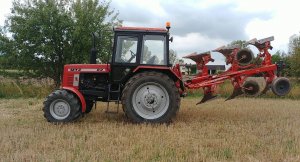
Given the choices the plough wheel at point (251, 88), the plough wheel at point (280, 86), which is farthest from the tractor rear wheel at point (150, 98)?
the plough wheel at point (280, 86)

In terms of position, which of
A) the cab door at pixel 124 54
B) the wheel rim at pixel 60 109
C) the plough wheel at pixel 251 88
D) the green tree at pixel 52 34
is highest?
the green tree at pixel 52 34

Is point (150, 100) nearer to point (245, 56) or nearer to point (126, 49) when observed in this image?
point (126, 49)

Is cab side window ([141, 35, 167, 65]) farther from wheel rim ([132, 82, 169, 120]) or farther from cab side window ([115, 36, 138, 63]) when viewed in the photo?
wheel rim ([132, 82, 169, 120])

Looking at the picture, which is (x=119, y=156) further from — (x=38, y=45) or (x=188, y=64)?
(x=38, y=45)

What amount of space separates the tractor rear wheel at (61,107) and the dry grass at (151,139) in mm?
268

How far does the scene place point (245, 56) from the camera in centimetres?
991

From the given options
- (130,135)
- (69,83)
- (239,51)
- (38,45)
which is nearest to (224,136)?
(130,135)

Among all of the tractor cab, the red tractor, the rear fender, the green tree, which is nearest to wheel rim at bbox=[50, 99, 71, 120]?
the red tractor

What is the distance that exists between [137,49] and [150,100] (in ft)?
4.15

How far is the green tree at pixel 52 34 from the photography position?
1802cm

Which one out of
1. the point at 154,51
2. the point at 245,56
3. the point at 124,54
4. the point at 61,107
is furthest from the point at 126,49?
the point at 245,56

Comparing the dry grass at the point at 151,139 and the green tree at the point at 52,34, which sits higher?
the green tree at the point at 52,34

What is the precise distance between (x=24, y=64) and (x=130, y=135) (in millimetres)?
12498

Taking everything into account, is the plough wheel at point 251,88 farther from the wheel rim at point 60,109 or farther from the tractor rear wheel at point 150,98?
the wheel rim at point 60,109
